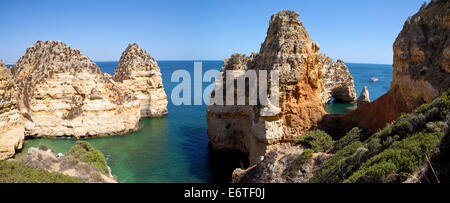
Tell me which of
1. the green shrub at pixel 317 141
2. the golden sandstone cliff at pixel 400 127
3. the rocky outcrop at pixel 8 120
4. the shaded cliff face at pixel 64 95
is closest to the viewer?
the golden sandstone cliff at pixel 400 127

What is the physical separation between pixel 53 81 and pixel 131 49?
13085mm

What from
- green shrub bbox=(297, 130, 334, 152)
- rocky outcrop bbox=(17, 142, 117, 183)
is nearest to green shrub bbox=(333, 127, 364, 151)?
green shrub bbox=(297, 130, 334, 152)

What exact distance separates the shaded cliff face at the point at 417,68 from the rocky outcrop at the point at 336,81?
94.5ft

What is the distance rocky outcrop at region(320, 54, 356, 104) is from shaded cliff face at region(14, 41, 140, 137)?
1206 inches

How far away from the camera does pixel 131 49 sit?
3847cm

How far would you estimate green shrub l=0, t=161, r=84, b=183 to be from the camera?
8.64 m

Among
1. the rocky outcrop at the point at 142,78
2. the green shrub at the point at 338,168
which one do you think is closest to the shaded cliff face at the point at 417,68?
the green shrub at the point at 338,168

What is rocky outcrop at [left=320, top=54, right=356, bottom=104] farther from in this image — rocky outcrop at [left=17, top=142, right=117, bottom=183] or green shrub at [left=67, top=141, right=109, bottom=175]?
rocky outcrop at [left=17, top=142, right=117, bottom=183]

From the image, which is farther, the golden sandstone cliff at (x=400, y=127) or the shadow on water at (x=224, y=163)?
the shadow on water at (x=224, y=163)

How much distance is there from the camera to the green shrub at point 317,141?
14169 millimetres

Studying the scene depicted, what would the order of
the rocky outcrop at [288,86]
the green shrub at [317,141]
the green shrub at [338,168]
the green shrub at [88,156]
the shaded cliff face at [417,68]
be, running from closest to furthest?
the green shrub at [338,168] → the shaded cliff face at [417,68] → the green shrub at [317,141] → the green shrub at [88,156] → the rocky outcrop at [288,86]

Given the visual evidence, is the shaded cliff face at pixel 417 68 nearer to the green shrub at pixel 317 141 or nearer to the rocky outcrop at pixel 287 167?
the green shrub at pixel 317 141
